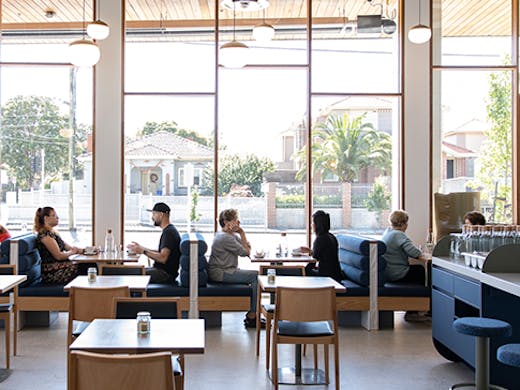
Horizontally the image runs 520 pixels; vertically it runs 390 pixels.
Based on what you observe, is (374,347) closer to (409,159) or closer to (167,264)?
(167,264)

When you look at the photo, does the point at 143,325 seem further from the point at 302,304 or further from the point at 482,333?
the point at 482,333

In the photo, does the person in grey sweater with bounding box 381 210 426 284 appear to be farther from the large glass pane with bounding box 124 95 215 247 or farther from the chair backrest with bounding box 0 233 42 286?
the chair backrest with bounding box 0 233 42 286

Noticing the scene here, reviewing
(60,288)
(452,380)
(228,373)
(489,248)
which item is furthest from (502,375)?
(60,288)

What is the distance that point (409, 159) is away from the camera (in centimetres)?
938

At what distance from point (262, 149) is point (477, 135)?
310 cm

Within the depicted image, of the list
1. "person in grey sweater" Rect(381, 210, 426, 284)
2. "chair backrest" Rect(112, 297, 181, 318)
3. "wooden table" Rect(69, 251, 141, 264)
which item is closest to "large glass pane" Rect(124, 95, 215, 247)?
"wooden table" Rect(69, 251, 141, 264)

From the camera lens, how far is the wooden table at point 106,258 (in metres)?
7.46

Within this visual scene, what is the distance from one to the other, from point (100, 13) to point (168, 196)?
8.94 ft

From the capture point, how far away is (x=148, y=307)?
4488mm

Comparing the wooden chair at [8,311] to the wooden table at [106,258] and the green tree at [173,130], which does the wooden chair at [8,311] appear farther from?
the green tree at [173,130]

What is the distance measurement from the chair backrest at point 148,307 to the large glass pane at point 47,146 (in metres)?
5.10

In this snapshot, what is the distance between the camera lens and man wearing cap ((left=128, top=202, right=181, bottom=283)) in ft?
24.6

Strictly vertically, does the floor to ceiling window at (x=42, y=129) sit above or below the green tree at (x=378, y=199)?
above

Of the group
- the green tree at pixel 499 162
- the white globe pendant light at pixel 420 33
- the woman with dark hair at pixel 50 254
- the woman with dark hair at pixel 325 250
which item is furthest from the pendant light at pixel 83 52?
the green tree at pixel 499 162
